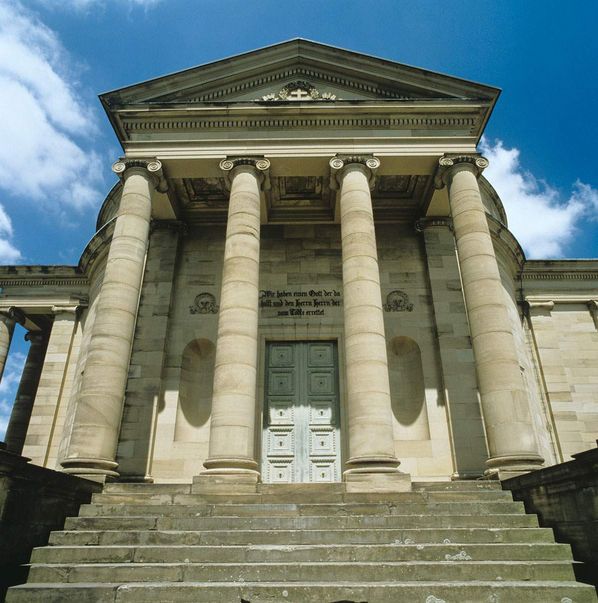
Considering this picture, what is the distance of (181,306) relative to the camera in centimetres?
1786

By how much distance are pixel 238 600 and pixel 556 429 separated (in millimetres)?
16881

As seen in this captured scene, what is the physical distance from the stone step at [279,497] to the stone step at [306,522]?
3.77 feet

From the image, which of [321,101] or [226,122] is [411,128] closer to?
[321,101]

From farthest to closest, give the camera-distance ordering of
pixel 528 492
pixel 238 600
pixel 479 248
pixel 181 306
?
1. pixel 181 306
2. pixel 479 248
3. pixel 528 492
4. pixel 238 600

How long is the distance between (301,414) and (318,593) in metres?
9.60

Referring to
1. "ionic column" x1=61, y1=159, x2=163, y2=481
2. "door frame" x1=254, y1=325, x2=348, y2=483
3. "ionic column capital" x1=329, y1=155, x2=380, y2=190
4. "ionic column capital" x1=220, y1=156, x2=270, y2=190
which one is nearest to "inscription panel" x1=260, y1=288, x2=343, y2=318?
"door frame" x1=254, y1=325, x2=348, y2=483

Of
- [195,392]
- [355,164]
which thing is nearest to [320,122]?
[355,164]

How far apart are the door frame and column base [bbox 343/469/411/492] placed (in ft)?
14.2

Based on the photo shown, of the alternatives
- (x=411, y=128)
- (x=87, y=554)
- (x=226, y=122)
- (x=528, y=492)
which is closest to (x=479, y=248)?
(x=411, y=128)

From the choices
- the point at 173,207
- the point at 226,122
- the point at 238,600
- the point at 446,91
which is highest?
the point at 446,91

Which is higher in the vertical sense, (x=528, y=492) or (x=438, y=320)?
(x=438, y=320)

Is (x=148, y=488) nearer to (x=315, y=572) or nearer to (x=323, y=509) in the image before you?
(x=323, y=509)

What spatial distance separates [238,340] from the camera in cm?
1281

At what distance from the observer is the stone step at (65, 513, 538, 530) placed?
877 centimetres
